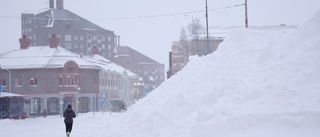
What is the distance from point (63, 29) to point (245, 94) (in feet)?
331

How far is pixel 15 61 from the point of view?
64.2m

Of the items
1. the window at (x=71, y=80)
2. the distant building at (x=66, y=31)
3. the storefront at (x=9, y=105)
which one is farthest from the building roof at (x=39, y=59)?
the distant building at (x=66, y=31)

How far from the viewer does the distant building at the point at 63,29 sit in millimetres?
109312

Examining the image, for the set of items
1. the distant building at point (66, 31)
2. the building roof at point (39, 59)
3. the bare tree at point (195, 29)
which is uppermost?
the distant building at point (66, 31)

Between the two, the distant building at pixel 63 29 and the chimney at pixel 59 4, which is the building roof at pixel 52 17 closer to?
the distant building at pixel 63 29

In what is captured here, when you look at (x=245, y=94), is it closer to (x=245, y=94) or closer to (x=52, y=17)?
(x=245, y=94)

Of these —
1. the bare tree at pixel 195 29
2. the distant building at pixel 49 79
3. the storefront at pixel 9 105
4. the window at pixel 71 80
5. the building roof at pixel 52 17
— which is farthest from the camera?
the building roof at pixel 52 17

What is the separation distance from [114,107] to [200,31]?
17338 millimetres

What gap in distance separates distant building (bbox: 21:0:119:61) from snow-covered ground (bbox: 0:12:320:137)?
89.5m

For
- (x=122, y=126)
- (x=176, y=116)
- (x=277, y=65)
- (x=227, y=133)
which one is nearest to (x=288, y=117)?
(x=227, y=133)

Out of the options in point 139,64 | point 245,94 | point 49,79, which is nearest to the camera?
point 245,94

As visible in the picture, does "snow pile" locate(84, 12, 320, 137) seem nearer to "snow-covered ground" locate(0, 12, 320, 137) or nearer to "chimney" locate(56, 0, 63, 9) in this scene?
"snow-covered ground" locate(0, 12, 320, 137)

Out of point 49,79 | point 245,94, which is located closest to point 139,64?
point 49,79

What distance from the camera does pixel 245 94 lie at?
1519 cm
